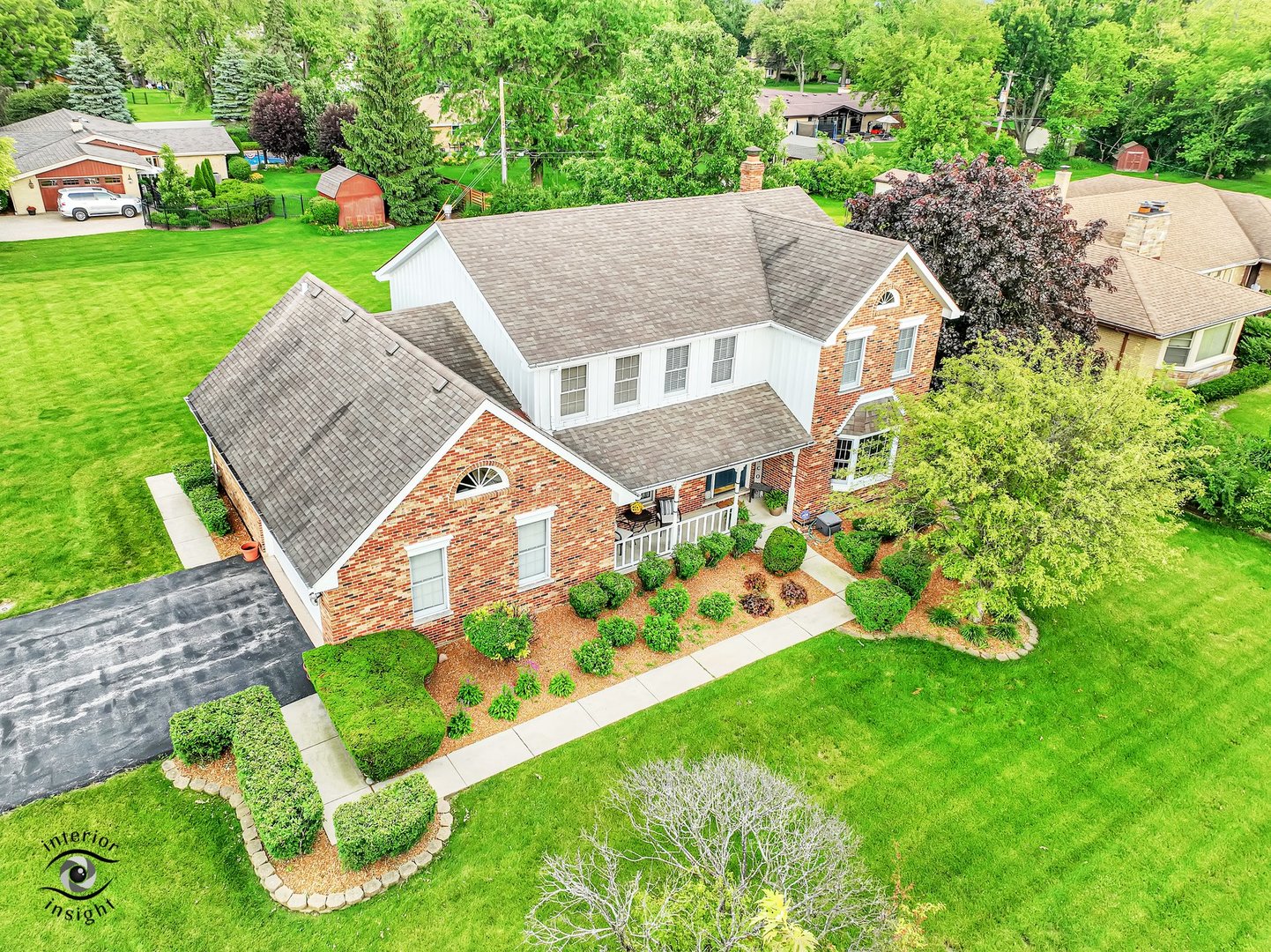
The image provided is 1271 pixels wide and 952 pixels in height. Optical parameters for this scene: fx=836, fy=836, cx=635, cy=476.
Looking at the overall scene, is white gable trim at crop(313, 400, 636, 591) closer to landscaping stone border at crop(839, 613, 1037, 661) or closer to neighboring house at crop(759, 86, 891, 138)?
landscaping stone border at crop(839, 613, 1037, 661)

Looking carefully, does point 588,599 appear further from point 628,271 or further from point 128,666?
point 128,666

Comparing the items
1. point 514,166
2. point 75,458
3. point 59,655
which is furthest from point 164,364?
point 514,166

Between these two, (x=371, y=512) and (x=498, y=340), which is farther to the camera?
(x=498, y=340)

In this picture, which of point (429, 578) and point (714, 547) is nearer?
point (429, 578)

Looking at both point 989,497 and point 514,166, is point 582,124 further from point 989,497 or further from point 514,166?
point 989,497

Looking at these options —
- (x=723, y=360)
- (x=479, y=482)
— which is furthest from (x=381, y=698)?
(x=723, y=360)
